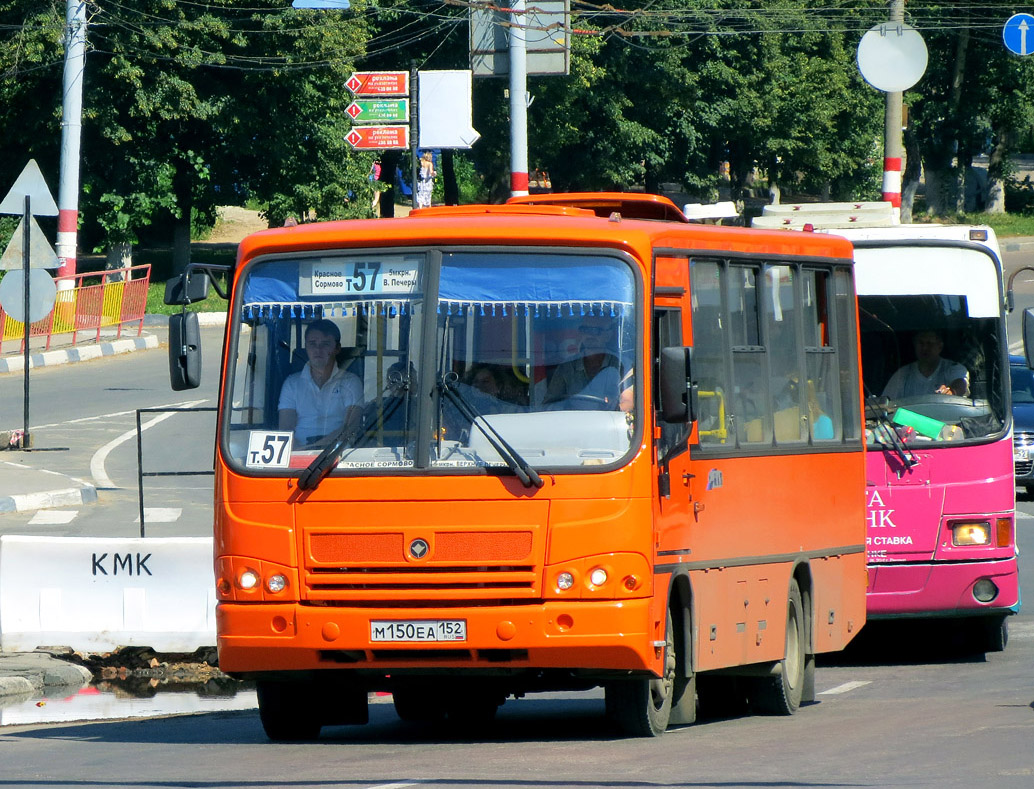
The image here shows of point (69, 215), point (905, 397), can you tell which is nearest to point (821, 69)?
point (69, 215)

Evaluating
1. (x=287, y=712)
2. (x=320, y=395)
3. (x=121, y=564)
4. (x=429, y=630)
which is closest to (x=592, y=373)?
(x=320, y=395)

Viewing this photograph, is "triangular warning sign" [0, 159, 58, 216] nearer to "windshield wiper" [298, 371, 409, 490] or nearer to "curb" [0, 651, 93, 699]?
"curb" [0, 651, 93, 699]

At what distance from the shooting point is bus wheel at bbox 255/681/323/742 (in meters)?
9.27

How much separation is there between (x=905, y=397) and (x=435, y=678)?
555cm

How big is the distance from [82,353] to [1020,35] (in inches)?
677

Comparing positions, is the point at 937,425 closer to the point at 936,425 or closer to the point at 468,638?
the point at 936,425

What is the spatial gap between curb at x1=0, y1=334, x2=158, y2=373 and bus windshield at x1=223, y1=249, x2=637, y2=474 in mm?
24398

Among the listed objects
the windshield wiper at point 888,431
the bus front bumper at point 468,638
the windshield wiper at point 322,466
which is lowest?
the bus front bumper at point 468,638

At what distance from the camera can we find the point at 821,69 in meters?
69.1

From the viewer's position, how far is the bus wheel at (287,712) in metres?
9.27

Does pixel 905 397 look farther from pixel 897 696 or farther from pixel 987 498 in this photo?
pixel 897 696

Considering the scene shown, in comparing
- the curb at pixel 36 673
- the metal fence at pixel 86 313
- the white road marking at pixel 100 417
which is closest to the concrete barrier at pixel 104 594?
the curb at pixel 36 673

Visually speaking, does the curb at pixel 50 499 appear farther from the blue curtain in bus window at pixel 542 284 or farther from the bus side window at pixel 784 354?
the blue curtain in bus window at pixel 542 284

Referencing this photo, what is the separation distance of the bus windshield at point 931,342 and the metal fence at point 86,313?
22481 mm
